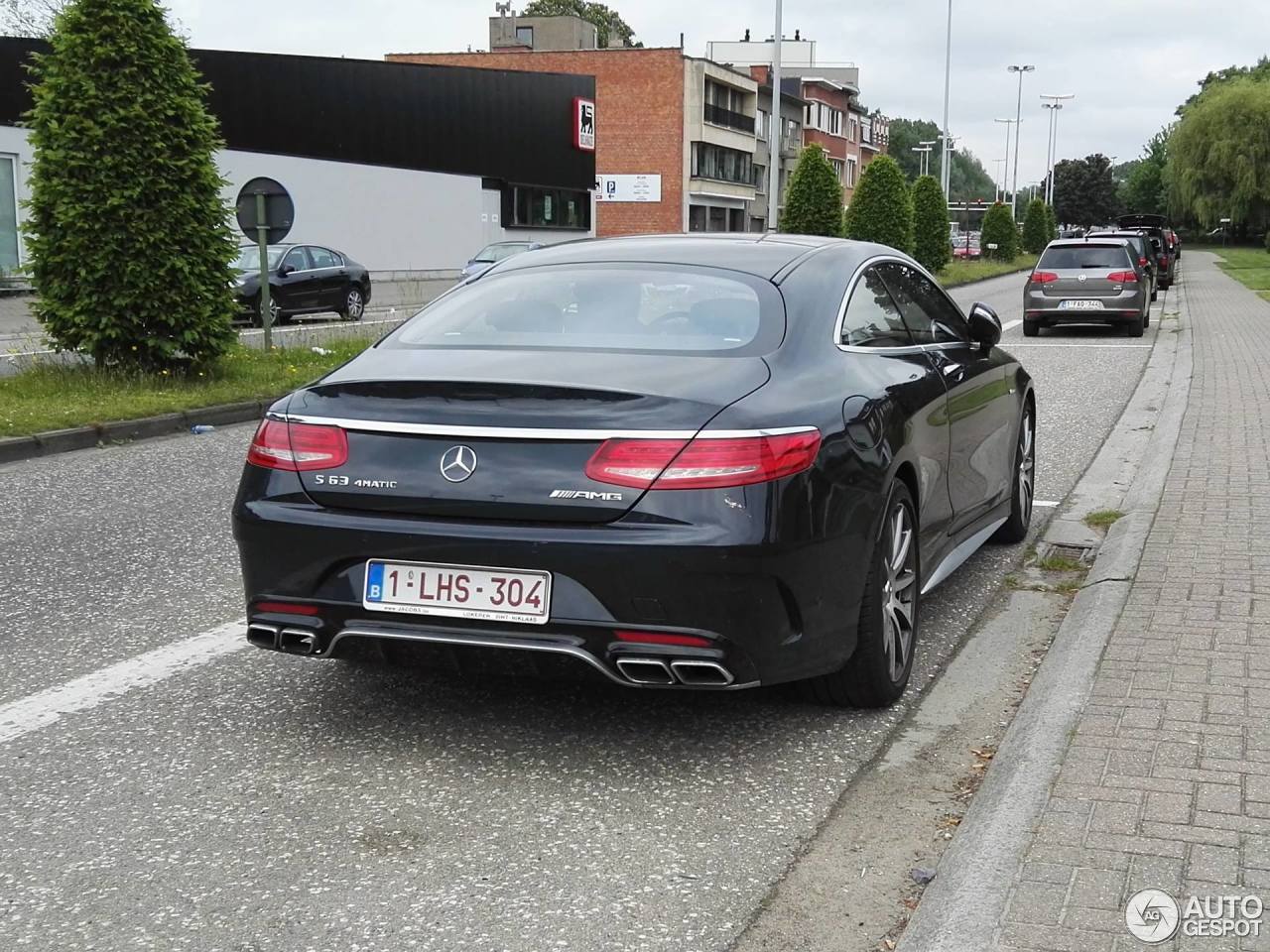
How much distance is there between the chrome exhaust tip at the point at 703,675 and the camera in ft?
12.5

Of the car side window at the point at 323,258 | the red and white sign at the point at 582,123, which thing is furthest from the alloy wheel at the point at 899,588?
the red and white sign at the point at 582,123

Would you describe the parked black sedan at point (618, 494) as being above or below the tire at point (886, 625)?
above

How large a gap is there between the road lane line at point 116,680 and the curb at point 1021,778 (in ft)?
9.17

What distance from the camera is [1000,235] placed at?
226ft

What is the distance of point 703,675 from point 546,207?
5203 cm

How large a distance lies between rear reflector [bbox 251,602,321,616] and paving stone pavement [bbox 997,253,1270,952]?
2055 millimetres

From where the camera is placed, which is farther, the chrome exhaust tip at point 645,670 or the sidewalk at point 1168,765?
the chrome exhaust tip at point 645,670

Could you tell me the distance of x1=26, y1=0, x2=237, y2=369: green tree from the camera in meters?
13.1

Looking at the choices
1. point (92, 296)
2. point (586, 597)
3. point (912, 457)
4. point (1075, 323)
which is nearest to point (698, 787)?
point (586, 597)

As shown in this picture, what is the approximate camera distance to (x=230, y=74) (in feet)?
127

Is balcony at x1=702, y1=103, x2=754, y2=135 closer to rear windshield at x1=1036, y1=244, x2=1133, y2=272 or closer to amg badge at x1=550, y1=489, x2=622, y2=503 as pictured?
rear windshield at x1=1036, y1=244, x2=1133, y2=272

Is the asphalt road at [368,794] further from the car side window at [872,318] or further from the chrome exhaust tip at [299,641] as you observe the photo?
the car side window at [872,318]

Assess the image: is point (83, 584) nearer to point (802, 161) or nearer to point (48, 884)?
point (48, 884)

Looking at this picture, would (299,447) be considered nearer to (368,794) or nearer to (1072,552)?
(368,794)
